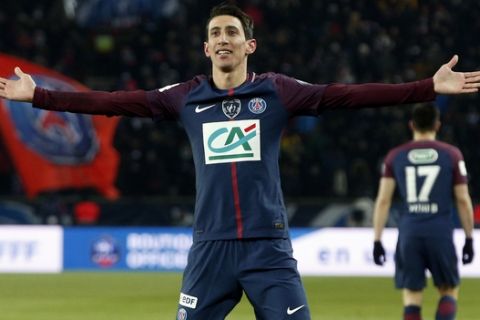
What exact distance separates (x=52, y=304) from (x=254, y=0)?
43.1ft

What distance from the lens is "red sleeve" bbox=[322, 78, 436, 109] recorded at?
5160 mm

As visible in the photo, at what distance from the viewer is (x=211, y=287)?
5.32m

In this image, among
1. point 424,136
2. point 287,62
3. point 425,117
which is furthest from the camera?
point 287,62

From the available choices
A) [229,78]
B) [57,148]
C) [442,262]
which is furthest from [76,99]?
[57,148]

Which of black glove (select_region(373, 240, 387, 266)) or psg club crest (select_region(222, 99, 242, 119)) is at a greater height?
psg club crest (select_region(222, 99, 242, 119))

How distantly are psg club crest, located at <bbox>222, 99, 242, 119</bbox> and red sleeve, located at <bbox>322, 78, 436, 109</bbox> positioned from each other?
39cm

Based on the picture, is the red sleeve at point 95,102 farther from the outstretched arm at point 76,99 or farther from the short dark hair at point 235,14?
the short dark hair at point 235,14

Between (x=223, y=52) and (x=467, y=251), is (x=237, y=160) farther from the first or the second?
(x=467, y=251)

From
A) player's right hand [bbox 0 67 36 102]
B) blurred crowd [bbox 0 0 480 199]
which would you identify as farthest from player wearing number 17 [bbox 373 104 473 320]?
blurred crowd [bbox 0 0 480 199]

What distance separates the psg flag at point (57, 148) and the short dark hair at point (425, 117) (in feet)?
42.7

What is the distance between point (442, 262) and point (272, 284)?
3.61 metres

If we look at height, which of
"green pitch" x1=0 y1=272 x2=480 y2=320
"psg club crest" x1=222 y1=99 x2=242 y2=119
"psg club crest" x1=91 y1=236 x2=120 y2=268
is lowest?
"green pitch" x1=0 y1=272 x2=480 y2=320

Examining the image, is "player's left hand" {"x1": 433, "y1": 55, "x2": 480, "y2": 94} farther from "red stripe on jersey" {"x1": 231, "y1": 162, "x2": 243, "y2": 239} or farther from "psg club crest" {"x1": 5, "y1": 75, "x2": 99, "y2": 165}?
"psg club crest" {"x1": 5, "y1": 75, "x2": 99, "y2": 165}

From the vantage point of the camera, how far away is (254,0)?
25.0 meters
